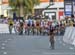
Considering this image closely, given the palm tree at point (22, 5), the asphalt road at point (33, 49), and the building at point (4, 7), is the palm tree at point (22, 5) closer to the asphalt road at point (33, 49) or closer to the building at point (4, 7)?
the building at point (4, 7)

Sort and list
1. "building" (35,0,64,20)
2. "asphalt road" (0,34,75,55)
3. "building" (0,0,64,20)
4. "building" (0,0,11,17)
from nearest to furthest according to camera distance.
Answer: "asphalt road" (0,34,75,55), "building" (0,0,64,20), "building" (35,0,64,20), "building" (0,0,11,17)

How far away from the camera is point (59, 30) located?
50719 millimetres

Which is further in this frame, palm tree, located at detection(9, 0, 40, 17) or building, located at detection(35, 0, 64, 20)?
building, located at detection(35, 0, 64, 20)

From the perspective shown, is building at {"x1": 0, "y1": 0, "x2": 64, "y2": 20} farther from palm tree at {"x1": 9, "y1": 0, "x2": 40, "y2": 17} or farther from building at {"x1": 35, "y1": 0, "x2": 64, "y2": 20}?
palm tree at {"x1": 9, "y1": 0, "x2": 40, "y2": 17}

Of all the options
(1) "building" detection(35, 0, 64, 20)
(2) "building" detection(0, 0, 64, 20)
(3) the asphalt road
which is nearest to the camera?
(3) the asphalt road

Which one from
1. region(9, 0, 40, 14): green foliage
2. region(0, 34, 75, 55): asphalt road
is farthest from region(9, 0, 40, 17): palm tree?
region(0, 34, 75, 55): asphalt road

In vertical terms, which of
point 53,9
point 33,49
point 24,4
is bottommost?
point 53,9

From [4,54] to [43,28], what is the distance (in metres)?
26.1

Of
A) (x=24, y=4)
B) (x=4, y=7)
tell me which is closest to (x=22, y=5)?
(x=24, y=4)

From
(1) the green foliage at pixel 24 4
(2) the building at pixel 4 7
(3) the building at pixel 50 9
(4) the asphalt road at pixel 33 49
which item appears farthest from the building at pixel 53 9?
(4) the asphalt road at pixel 33 49

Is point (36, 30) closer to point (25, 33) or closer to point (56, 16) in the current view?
point (25, 33)

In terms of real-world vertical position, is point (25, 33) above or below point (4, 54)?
below

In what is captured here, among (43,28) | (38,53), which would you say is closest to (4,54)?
(38,53)

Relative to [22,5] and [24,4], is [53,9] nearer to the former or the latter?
[22,5]
